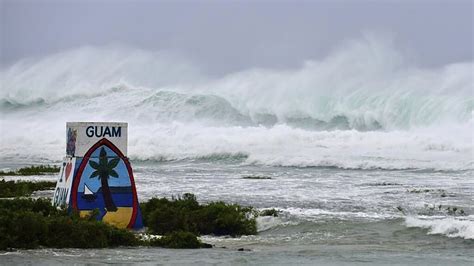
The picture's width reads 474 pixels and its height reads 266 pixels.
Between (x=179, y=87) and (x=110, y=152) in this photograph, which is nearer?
(x=110, y=152)

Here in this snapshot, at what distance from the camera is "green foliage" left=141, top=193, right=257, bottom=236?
16.6 metres

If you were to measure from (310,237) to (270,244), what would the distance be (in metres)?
1.07

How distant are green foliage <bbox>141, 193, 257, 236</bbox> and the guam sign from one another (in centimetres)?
75

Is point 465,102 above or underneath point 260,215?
above

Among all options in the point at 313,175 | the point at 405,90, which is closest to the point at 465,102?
the point at 405,90

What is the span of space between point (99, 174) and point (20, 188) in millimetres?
8445

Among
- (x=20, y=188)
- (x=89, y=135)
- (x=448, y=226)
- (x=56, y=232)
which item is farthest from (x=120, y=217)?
(x=20, y=188)

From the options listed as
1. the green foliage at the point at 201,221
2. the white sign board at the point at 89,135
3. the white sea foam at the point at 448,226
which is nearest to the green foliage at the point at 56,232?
A: the white sign board at the point at 89,135

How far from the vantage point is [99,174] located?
51.2ft

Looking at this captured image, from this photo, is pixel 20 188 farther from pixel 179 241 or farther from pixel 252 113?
pixel 252 113

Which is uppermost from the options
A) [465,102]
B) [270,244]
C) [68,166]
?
[465,102]

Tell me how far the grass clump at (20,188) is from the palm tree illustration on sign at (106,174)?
6824 millimetres

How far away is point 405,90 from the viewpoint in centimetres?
6238

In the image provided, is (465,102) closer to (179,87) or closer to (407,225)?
(179,87)
